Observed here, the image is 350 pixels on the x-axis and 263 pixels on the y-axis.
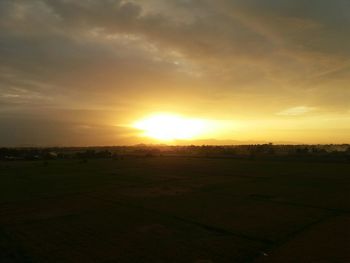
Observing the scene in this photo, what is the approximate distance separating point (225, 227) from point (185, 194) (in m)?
10.8

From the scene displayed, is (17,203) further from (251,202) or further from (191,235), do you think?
(251,202)

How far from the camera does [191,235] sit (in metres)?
14.8

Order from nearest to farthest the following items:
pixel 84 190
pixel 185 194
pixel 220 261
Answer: pixel 220 261
pixel 185 194
pixel 84 190

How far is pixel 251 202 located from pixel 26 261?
52.2 ft

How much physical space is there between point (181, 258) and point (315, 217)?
10172 millimetres

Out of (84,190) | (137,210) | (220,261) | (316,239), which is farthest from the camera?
(84,190)

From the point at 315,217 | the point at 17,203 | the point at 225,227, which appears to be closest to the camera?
the point at 225,227

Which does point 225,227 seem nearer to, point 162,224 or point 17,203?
point 162,224

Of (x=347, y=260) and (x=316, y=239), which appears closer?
(x=347, y=260)

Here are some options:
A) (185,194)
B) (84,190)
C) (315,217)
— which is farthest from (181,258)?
(84,190)

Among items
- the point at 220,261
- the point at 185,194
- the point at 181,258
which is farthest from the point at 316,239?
the point at 185,194

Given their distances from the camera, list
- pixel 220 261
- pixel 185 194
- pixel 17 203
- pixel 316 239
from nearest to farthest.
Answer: pixel 220 261 < pixel 316 239 < pixel 17 203 < pixel 185 194

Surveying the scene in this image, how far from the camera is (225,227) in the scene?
16.1 metres

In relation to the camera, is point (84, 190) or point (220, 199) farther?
point (84, 190)
